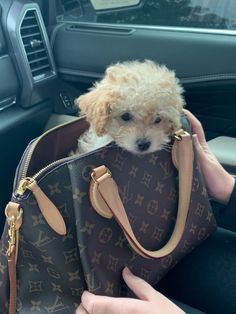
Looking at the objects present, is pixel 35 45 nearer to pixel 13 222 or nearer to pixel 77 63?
pixel 77 63

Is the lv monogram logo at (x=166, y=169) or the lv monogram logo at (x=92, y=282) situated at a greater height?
the lv monogram logo at (x=166, y=169)

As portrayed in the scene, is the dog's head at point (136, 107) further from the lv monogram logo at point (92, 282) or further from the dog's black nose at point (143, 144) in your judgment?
the lv monogram logo at point (92, 282)

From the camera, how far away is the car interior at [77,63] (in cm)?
170

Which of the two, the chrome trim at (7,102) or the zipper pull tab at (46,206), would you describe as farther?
the chrome trim at (7,102)

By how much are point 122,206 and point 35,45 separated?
0.94 m

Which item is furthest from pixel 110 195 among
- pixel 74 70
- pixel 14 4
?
pixel 74 70

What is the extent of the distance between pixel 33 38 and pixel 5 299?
38.6 inches

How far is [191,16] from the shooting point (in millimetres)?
1963

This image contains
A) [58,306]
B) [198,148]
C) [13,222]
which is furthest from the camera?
[198,148]

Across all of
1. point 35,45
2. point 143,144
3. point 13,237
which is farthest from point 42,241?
point 35,45

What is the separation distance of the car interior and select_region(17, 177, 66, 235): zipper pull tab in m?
0.61

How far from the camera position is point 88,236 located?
3.39 feet

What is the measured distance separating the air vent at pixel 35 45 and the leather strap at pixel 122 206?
0.77 meters

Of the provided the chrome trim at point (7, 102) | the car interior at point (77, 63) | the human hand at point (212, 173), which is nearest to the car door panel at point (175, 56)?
the car interior at point (77, 63)
